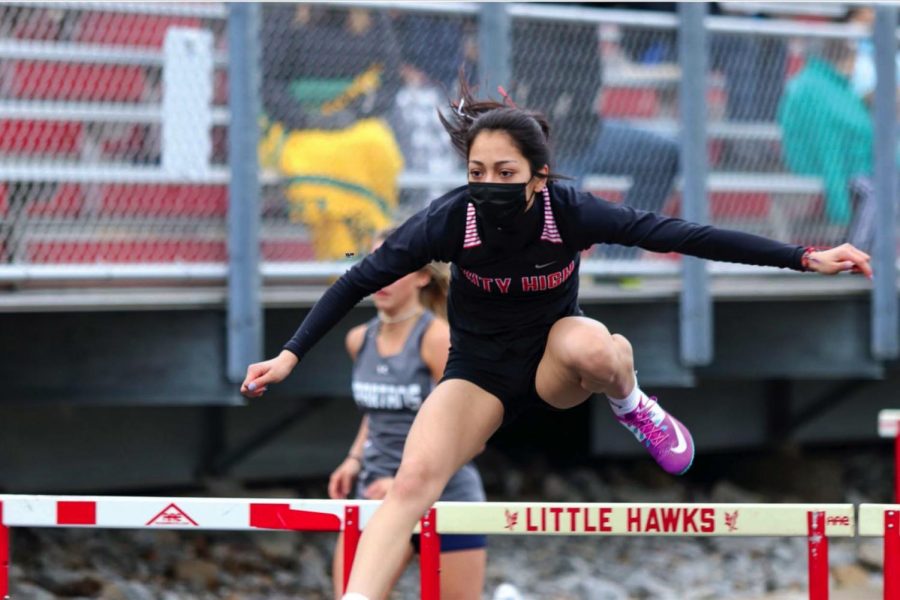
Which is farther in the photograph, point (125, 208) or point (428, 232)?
point (125, 208)

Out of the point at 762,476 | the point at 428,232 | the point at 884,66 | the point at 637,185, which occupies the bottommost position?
the point at 428,232

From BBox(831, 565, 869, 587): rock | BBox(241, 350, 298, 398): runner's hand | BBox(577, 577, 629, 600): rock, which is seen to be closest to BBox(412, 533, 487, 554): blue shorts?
BBox(241, 350, 298, 398): runner's hand

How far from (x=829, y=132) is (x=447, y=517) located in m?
5.33

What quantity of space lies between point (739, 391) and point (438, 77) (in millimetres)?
3650

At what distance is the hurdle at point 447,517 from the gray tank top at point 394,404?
80 centimetres

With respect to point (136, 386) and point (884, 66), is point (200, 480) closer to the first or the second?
point (136, 386)

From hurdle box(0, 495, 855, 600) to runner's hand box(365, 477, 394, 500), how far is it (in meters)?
0.73

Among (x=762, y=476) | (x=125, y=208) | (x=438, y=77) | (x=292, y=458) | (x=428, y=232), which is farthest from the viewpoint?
(x=762, y=476)

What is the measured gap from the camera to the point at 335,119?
24.8 ft

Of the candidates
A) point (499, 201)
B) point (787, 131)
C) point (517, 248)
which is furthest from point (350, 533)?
point (787, 131)

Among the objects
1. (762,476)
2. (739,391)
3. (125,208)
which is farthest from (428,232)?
(762,476)

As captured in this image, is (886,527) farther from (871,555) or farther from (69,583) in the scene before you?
(871,555)

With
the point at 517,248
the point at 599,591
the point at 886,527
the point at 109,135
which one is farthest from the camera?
the point at 599,591

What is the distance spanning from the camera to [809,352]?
9086 millimetres
